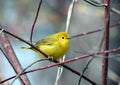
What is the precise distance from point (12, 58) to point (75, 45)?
9.62 feet

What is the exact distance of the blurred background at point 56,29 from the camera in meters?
4.64

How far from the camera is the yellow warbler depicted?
11.6 ft

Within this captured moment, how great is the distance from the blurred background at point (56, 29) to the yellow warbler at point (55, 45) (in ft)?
0.87

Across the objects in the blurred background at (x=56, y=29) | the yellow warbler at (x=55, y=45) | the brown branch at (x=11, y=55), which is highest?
the brown branch at (x=11, y=55)

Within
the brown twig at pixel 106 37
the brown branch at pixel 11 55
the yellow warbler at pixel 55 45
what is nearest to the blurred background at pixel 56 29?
the yellow warbler at pixel 55 45

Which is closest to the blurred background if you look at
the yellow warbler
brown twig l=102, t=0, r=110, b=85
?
the yellow warbler

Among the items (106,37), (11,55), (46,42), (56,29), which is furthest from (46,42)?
(56,29)

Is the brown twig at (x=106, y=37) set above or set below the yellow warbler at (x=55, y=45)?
above

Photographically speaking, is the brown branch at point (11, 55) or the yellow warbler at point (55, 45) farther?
the yellow warbler at point (55, 45)

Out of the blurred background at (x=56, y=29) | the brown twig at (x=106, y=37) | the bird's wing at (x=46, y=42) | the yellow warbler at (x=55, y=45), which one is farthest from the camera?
the blurred background at (x=56, y=29)

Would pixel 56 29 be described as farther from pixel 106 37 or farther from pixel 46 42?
pixel 106 37

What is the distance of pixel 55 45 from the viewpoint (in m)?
3.72

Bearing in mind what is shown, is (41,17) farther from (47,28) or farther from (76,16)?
(76,16)

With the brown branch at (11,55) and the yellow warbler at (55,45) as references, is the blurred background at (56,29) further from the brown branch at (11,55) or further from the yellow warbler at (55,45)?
the brown branch at (11,55)
